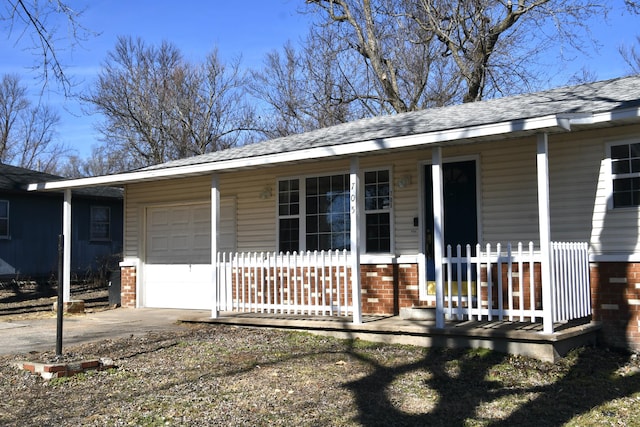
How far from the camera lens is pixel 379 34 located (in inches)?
1036

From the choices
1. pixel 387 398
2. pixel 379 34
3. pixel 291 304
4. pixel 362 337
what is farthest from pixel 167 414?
pixel 379 34

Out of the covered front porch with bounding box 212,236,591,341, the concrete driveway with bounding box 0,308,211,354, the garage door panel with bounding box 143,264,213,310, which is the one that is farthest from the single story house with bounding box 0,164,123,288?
the covered front porch with bounding box 212,236,591,341

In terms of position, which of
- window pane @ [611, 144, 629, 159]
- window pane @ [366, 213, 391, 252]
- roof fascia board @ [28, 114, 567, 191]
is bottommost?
window pane @ [366, 213, 391, 252]

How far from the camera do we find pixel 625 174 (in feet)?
28.6

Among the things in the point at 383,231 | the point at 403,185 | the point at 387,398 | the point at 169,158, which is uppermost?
the point at 169,158

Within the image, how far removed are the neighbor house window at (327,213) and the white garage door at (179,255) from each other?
1.47 metres

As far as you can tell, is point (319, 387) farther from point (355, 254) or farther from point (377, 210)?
point (377, 210)

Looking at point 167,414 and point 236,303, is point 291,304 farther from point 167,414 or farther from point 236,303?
point 167,414

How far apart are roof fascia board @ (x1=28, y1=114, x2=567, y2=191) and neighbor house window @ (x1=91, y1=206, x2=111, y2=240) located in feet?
31.5

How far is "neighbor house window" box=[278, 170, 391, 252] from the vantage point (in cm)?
1094

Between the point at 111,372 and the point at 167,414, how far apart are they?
1814 mm

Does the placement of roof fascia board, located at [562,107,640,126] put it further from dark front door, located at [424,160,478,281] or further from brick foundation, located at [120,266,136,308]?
brick foundation, located at [120,266,136,308]

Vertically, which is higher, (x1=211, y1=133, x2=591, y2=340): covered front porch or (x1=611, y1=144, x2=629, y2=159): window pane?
(x1=611, y1=144, x2=629, y2=159): window pane

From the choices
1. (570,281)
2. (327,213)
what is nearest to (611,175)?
(570,281)
